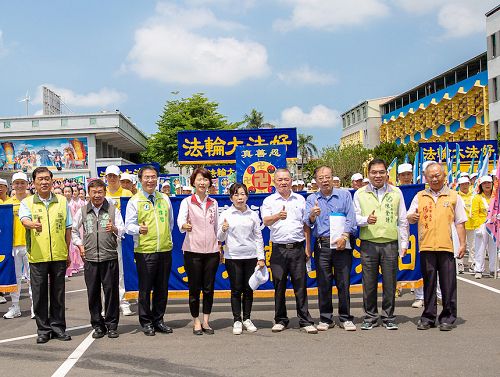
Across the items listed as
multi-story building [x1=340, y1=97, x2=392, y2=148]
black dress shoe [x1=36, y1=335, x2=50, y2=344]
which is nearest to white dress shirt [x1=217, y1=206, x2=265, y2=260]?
black dress shoe [x1=36, y1=335, x2=50, y2=344]

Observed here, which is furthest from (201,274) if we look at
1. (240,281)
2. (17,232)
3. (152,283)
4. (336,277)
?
(17,232)

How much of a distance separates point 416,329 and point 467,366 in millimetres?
1603

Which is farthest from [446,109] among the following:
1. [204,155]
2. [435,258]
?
[435,258]

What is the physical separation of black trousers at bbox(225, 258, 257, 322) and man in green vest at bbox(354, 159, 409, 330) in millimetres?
1405

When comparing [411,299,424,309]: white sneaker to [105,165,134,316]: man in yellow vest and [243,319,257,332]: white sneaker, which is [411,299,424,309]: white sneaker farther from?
[105,165,134,316]: man in yellow vest

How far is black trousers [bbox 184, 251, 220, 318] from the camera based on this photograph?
689 centimetres

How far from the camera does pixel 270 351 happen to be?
589 cm

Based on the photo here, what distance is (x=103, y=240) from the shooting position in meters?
6.73

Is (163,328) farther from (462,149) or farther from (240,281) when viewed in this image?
(462,149)

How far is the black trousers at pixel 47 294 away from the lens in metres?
6.64

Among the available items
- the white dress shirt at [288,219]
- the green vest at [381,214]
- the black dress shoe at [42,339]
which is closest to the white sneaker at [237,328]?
the white dress shirt at [288,219]

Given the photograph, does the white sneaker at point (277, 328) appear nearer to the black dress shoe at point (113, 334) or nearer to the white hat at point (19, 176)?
the black dress shoe at point (113, 334)

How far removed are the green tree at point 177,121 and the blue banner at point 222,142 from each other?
30036 millimetres

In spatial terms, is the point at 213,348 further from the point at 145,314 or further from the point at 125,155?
the point at 125,155
